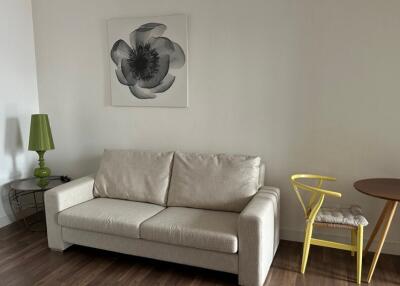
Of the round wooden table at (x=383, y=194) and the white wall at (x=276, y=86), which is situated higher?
the white wall at (x=276, y=86)

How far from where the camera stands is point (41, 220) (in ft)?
12.6

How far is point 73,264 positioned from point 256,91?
209 centimetres

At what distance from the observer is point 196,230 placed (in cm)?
255

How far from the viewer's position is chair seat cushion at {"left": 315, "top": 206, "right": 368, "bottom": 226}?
256 cm

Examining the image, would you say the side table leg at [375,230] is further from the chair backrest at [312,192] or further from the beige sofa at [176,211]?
the beige sofa at [176,211]

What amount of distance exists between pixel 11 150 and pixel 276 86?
2.73 metres

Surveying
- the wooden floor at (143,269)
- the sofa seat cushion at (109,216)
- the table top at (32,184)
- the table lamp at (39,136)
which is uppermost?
the table lamp at (39,136)

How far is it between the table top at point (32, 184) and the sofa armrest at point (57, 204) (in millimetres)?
431

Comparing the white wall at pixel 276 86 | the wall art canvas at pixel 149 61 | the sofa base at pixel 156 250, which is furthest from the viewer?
the wall art canvas at pixel 149 61

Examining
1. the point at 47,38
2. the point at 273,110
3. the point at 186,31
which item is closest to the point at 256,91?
the point at 273,110

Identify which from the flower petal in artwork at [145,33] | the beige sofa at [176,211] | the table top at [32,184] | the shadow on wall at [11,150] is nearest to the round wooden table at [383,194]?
the beige sofa at [176,211]

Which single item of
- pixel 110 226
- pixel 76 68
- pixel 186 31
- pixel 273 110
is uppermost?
pixel 186 31

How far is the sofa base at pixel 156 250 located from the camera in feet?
8.26

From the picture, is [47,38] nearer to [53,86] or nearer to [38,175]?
[53,86]
